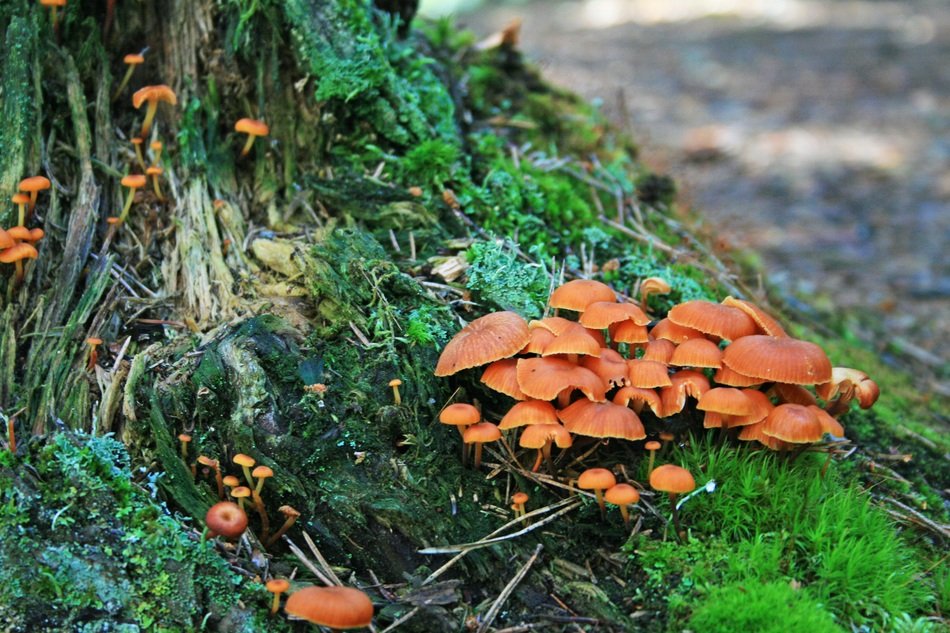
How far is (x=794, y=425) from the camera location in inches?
Answer: 149

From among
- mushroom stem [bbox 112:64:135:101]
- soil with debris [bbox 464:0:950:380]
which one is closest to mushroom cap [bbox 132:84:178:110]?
mushroom stem [bbox 112:64:135:101]

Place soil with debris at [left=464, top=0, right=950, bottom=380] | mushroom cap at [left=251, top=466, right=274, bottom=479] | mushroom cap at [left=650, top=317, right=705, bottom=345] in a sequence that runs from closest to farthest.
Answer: mushroom cap at [left=251, top=466, right=274, bottom=479], mushroom cap at [left=650, top=317, right=705, bottom=345], soil with debris at [left=464, top=0, right=950, bottom=380]

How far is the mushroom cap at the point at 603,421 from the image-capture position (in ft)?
12.1

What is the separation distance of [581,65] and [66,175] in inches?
493

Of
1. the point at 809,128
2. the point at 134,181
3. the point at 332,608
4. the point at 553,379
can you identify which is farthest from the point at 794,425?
the point at 809,128

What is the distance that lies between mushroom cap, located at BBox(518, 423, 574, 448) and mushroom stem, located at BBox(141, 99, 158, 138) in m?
3.20

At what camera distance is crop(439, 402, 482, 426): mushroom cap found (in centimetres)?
378

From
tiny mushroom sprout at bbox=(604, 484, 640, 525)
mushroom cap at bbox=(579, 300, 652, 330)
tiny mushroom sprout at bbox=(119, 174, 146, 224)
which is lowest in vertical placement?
tiny mushroom sprout at bbox=(604, 484, 640, 525)

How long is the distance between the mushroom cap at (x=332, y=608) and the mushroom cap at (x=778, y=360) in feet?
7.04

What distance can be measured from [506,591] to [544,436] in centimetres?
76

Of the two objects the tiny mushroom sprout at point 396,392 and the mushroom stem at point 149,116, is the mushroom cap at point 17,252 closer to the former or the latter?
the mushroom stem at point 149,116

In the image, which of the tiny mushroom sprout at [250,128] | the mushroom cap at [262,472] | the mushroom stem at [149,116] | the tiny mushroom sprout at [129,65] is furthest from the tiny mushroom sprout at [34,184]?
the mushroom cap at [262,472]

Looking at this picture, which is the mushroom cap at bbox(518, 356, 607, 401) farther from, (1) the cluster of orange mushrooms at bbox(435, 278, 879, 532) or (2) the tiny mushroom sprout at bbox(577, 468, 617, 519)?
(2) the tiny mushroom sprout at bbox(577, 468, 617, 519)

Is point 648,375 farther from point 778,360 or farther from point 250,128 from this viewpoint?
point 250,128
